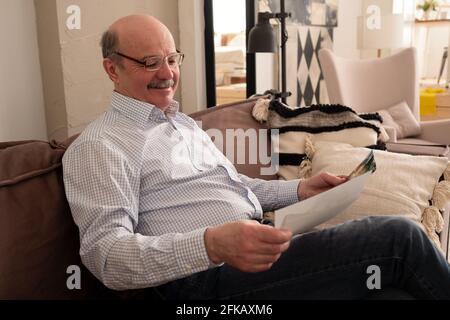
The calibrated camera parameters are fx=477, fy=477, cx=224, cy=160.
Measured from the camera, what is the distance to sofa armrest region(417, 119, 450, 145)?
2.88 meters

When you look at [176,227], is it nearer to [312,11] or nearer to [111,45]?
[111,45]

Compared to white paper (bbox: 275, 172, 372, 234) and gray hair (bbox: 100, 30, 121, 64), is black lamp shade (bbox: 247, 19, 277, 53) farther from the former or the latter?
white paper (bbox: 275, 172, 372, 234)

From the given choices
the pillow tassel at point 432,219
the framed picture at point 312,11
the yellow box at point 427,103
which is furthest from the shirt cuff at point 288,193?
the yellow box at point 427,103

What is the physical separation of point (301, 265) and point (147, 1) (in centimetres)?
187

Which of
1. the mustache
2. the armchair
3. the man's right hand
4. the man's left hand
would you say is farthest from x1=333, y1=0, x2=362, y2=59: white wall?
the man's right hand

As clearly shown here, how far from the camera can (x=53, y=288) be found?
102cm

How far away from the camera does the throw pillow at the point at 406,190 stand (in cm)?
146

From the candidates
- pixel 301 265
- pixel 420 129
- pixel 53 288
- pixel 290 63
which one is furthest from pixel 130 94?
pixel 290 63

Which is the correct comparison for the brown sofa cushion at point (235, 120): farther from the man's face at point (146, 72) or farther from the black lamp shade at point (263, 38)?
the black lamp shade at point (263, 38)

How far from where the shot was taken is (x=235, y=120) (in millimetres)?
1761

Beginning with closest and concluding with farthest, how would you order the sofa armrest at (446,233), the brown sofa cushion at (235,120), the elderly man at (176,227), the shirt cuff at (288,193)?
the elderly man at (176,227)
the shirt cuff at (288,193)
the sofa armrest at (446,233)
the brown sofa cushion at (235,120)

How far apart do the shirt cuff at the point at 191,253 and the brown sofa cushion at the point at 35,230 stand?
30 cm

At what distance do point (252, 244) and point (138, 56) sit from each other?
2.16 feet

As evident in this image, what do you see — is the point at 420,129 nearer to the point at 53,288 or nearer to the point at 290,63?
the point at 290,63
